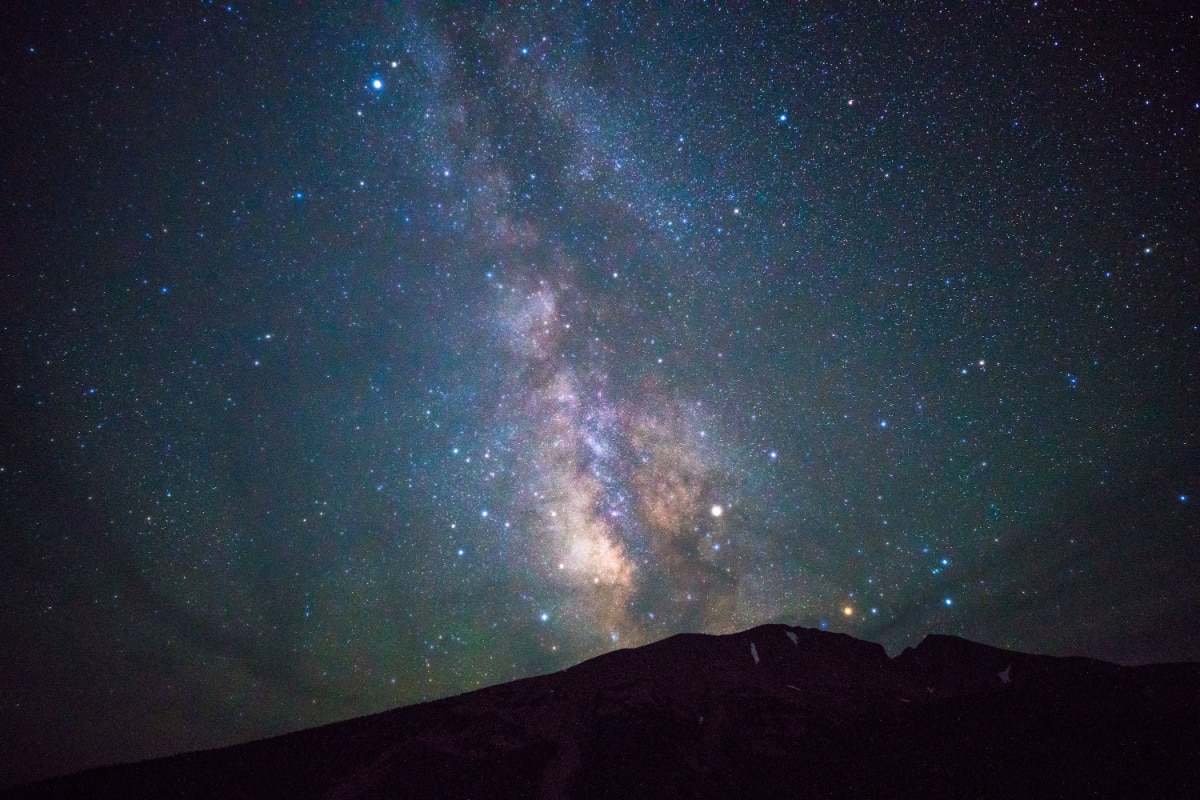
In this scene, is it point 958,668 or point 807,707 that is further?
point 958,668

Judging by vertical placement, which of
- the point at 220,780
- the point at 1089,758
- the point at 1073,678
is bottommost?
the point at 1089,758

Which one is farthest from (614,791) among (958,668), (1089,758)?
(958,668)

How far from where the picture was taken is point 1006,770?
2880 cm

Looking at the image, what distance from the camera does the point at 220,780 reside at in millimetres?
26781

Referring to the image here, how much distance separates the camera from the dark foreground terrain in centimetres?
2744

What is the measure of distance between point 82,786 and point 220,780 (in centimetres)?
637

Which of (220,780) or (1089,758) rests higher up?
(220,780)

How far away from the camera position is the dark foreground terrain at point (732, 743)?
27.4m

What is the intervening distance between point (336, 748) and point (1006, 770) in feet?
113

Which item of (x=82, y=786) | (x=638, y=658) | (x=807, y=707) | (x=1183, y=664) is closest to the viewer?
(x=82, y=786)

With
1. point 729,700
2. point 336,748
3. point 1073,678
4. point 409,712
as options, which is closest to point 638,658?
point 729,700

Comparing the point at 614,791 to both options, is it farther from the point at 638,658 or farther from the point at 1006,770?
the point at 1006,770

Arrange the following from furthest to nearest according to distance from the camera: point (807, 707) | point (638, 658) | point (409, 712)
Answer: point (638, 658) < point (807, 707) < point (409, 712)

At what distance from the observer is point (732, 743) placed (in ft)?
107
